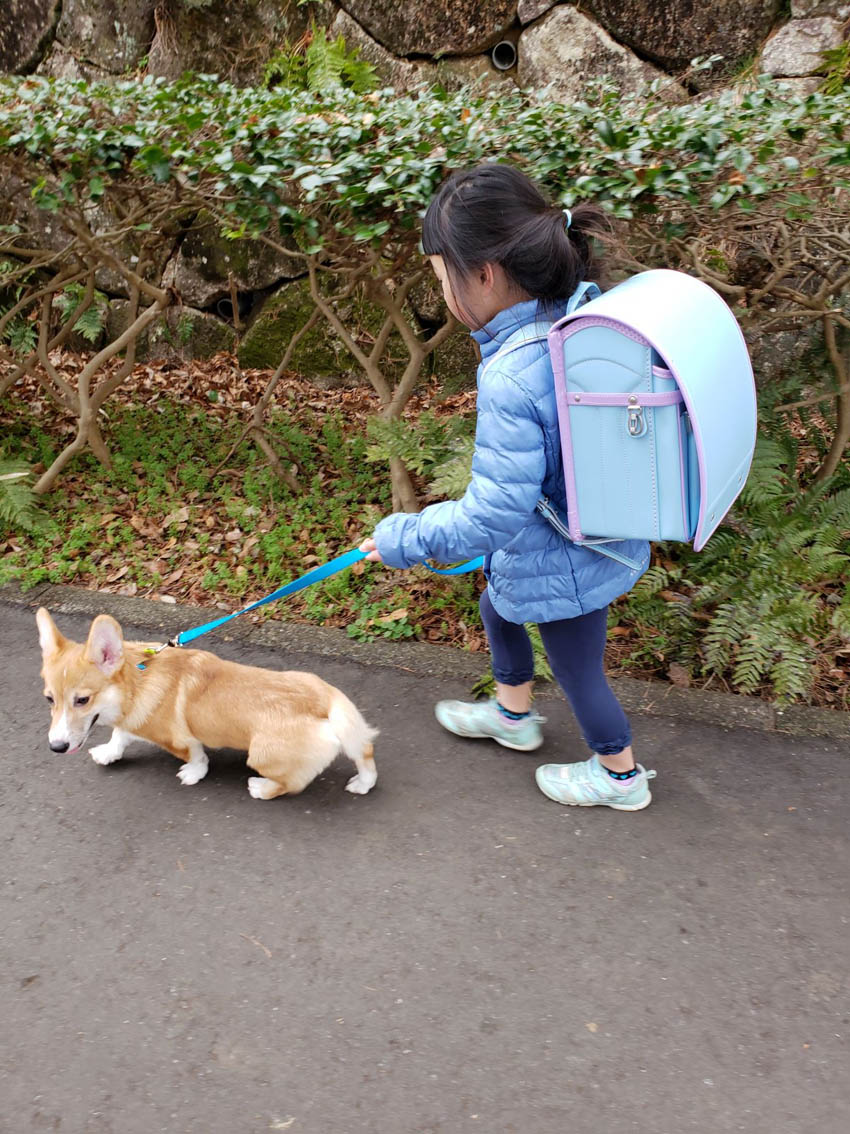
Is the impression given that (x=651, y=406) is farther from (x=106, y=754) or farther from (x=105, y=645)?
(x=106, y=754)

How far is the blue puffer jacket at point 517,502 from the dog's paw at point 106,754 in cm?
172

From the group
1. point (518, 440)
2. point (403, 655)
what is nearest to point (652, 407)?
point (518, 440)

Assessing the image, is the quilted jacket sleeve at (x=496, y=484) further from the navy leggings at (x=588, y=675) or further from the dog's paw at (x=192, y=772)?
the dog's paw at (x=192, y=772)

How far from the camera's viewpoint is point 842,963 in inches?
104

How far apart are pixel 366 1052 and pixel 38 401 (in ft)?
22.5

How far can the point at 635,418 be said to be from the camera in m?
2.40

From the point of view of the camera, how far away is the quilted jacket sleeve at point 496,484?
8.30ft

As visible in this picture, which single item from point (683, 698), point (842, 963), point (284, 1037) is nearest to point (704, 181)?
point (683, 698)

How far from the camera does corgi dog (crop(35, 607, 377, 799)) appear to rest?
10.3 feet

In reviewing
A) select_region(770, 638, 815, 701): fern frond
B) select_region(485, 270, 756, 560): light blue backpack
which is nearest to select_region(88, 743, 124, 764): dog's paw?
select_region(485, 270, 756, 560): light blue backpack

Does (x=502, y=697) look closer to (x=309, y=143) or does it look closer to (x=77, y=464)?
(x=309, y=143)

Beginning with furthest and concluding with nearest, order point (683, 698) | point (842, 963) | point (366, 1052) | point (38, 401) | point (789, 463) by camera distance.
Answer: point (38, 401), point (789, 463), point (683, 698), point (842, 963), point (366, 1052)

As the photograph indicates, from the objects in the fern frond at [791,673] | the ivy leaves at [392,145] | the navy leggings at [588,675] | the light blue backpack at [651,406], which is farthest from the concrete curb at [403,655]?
the ivy leaves at [392,145]

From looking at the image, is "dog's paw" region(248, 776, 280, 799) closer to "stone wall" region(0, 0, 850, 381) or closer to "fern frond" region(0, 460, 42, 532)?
"fern frond" region(0, 460, 42, 532)
